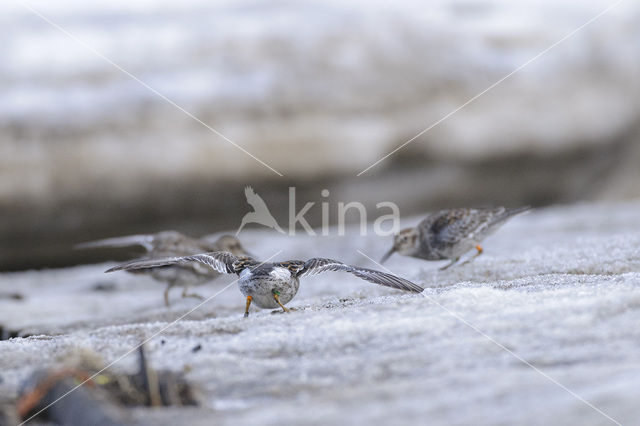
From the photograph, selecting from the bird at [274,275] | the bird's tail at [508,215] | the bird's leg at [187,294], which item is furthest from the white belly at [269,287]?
the bird's tail at [508,215]

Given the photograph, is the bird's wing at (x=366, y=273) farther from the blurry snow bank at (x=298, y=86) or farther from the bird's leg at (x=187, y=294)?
the blurry snow bank at (x=298, y=86)

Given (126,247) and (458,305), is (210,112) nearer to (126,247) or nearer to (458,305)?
(126,247)

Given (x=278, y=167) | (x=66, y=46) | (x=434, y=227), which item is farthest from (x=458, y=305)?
(x=66, y=46)

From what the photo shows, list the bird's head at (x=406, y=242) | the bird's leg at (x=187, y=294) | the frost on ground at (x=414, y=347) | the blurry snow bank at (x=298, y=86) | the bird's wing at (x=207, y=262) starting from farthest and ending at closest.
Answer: the blurry snow bank at (x=298, y=86)
the bird's head at (x=406, y=242)
the bird's leg at (x=187, y=294)
the bird's wing at (x=207, y=262)
the frost on ground at (x=414, y=347)

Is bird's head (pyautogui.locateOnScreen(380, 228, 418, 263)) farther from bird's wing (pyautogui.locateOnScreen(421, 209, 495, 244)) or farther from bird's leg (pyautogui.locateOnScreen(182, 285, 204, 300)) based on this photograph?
bird's leg (pyautogui.locateOnScreen(182, 285, 204, 300))

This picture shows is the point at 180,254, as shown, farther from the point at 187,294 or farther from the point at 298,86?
the point at 298,86

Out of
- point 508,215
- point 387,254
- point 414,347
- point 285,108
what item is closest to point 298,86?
point 285,108

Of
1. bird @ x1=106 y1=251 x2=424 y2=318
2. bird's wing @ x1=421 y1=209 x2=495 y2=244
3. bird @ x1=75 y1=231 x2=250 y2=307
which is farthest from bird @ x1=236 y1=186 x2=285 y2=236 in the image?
bird @ x1=106 y1=251 x2=424 y2=318
